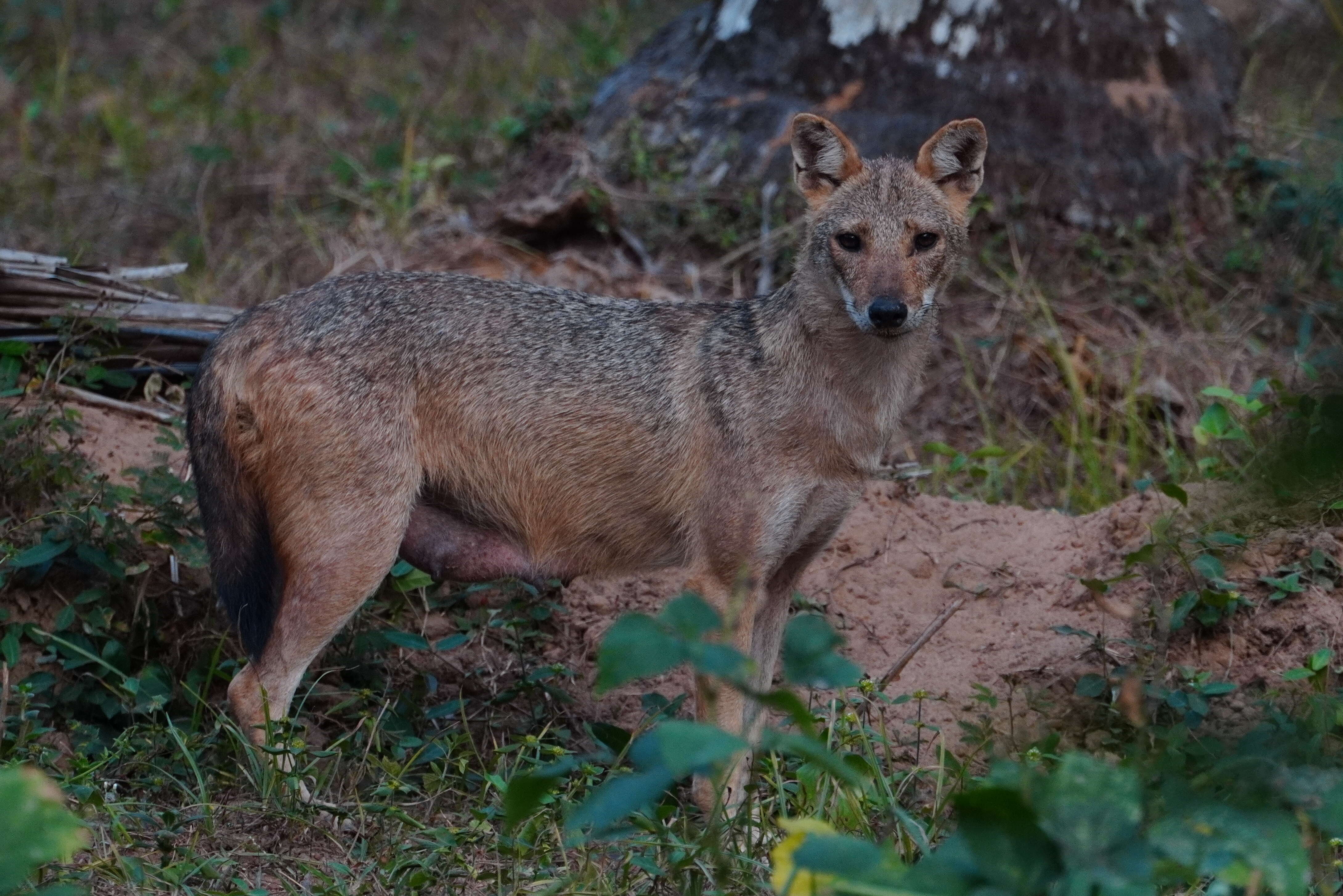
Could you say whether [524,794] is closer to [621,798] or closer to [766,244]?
[621,798]

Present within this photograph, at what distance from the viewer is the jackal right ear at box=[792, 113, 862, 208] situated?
17.8 feet

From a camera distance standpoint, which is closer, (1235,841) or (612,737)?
(1235,841)

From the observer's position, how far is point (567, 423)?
535 cm

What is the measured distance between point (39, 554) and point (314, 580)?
1.20 metres

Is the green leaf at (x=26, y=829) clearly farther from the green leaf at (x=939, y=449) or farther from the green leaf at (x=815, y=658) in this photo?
the green leaf at (x=939, y=449)

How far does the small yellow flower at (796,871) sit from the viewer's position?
2562mm

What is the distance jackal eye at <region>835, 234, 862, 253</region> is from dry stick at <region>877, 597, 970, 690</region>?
1.62 metres

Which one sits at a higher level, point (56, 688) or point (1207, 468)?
point (1207, 468)

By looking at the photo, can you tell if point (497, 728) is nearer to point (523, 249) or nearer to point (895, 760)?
point (895, 760)

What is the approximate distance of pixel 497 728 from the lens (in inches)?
219

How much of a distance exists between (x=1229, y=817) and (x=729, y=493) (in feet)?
9.99

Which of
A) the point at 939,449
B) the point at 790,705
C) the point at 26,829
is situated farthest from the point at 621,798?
the point at 939,449

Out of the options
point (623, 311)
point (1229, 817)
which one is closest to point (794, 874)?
point (1229, 817)

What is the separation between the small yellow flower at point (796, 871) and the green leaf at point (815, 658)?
31cm
